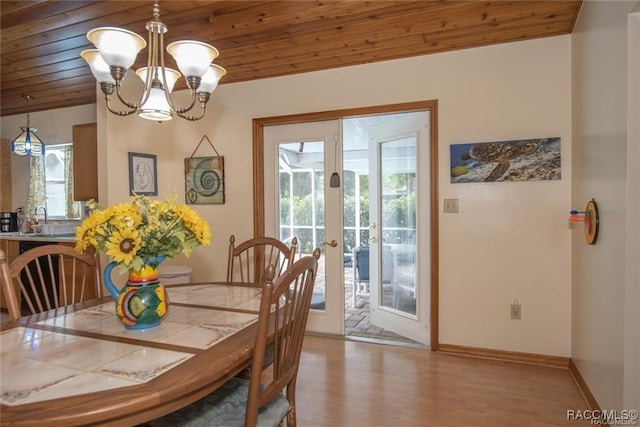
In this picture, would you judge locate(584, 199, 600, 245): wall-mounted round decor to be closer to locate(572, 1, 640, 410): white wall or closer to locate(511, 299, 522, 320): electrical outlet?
locate(572, 1, 640, 410): white wall

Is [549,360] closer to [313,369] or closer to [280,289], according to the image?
[313,369]

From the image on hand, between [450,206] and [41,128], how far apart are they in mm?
4881

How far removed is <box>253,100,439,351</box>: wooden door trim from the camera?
292cm

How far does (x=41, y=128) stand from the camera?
4512 millimetres

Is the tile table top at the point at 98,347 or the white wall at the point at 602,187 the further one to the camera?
the white wall at the point at 602,187

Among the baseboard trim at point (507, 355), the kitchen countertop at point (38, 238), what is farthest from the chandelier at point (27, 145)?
the baseboard trim at point (507, 355)

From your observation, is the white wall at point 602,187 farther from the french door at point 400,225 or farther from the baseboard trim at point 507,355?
the french door at point 400,225

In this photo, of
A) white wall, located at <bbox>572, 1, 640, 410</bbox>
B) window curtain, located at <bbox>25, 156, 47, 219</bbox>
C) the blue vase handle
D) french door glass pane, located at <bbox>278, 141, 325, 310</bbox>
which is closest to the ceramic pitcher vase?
the blue vase handle

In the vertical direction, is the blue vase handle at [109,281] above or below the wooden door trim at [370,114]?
below

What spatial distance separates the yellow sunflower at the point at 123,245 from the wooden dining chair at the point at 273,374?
0.53 m

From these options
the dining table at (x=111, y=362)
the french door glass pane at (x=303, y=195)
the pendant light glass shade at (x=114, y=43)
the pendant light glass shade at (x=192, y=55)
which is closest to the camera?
the dining table at (x=111, y=362)

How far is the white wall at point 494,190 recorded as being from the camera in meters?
2.64

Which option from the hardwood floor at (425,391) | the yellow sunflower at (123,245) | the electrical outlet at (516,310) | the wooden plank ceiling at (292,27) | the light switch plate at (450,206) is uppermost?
the wooden plank ceiling at (292,27)

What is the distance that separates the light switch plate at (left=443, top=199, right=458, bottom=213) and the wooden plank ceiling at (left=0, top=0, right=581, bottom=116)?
1.19m
